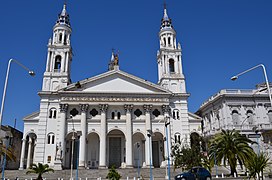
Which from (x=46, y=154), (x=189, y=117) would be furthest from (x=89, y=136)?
(x=189, y=117)

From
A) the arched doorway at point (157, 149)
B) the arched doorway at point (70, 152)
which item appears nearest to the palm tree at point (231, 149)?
the arched doorway at point (157, 149)

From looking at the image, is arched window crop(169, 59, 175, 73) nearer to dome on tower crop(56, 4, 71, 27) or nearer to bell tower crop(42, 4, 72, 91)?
bell tower crop(42, 4, 72, 91)

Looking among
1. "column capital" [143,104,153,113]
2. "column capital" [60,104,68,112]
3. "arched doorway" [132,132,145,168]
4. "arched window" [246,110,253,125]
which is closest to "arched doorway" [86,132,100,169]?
"column capital" [60,104,68,112]

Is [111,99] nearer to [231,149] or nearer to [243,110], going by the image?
[231,149]

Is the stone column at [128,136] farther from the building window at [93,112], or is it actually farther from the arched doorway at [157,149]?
the building window at [93,112]

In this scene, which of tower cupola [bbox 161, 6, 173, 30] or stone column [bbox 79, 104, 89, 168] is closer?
stone column [bbox 79, 104, 89, 168]

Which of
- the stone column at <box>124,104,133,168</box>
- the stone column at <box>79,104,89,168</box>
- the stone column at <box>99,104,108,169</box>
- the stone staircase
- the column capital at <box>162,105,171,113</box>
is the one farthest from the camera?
the column capital at <box>162,105,171,113</box>

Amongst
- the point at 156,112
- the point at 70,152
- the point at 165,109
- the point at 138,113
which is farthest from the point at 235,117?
the point at 70,152

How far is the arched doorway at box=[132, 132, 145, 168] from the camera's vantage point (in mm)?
43831

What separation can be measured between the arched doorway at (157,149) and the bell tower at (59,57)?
1839cm

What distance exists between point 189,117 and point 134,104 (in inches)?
420

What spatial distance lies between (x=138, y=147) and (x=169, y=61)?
58.1ft

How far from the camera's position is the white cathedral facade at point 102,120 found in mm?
41594

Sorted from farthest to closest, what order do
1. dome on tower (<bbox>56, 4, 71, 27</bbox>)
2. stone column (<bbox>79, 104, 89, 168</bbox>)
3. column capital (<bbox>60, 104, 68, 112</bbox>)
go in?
dome on tower (<bbox>56, 4, 71, 27</bbox>)
column capital (<bbox>60, 104, 68, 112</bbox>)
stone column (<bbox>79, 104, 89, 168</bbox>)
